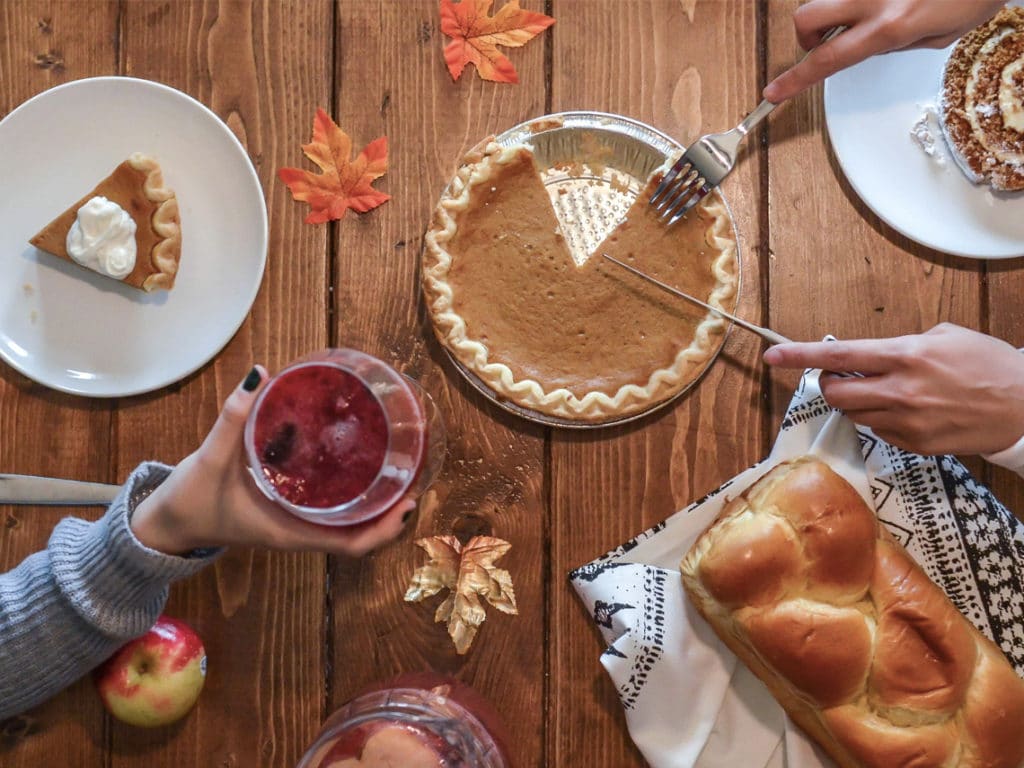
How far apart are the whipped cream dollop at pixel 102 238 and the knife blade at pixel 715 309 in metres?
0.79

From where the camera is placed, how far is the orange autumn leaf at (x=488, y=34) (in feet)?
5.02

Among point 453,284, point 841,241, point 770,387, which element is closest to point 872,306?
point 841,241

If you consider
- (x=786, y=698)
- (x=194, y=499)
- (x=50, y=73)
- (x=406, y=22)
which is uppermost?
(x=406, y=22)

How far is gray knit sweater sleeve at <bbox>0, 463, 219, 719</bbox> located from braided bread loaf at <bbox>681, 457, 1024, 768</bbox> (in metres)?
0.82

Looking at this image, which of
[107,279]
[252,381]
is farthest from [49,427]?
[252,381]

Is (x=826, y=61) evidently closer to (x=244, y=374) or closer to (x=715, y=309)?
(x=715, y=309)

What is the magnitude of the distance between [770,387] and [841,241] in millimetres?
278

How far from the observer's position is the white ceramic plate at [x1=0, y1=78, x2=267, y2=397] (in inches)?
58.4

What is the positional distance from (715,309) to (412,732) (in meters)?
0.80

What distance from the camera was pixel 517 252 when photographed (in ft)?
4.95

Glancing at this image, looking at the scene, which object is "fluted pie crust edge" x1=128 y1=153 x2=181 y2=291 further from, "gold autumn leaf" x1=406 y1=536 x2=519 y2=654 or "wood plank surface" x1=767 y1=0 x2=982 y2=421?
"wood plank surface" x1=767 y1=0 x2=982 y2=421

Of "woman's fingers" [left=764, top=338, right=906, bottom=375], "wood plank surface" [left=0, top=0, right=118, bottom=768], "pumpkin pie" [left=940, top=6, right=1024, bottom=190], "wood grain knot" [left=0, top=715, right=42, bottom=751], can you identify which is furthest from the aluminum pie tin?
"wood grain knot" [left=0, top=715, right=42, bottom=751]

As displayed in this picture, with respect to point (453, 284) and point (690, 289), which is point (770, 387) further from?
point (453, 284)

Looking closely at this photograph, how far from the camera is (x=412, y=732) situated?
129cm
